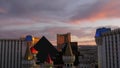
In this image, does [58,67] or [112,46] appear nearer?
[112,46]

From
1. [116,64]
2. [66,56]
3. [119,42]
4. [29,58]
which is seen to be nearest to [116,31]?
[119,42]

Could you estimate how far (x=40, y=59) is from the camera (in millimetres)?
190750

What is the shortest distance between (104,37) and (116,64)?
3440 centimetres

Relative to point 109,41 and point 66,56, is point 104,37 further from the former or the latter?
point 66,56

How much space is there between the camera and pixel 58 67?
7584 inches

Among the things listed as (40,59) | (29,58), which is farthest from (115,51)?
(29,58)

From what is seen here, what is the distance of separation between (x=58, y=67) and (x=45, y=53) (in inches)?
581

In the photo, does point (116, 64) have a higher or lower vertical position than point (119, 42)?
lower

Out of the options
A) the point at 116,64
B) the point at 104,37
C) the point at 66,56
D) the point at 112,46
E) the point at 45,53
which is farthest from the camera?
the point at 45,53

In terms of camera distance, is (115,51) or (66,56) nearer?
(66,56)

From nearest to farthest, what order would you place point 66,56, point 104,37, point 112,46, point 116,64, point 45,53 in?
point 66,56 < point 116,64 < point 112,46 < point 104,37 < point 45,53

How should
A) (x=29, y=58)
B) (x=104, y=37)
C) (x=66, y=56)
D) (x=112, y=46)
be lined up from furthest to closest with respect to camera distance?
(x=104, y=37), (x=112, y=46), (x=29, y=58), (x=66, y=56)

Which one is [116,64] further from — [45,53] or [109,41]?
[45,53]

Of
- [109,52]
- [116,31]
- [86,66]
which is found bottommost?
[86,66]
